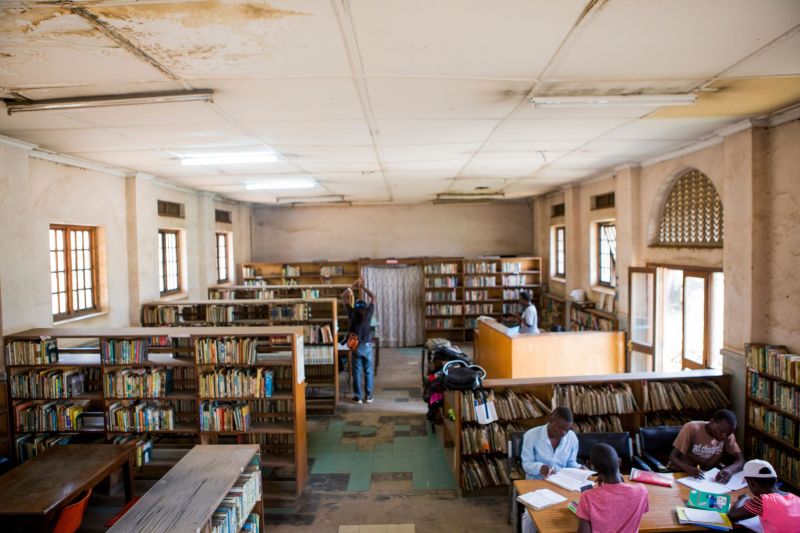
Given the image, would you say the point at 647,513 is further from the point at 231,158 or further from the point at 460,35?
the point at 231,158

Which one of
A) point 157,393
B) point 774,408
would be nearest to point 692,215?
point 774,408

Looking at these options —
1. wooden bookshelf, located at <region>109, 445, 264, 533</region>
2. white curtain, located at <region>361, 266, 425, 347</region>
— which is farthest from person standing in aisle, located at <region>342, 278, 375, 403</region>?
white curtain, located at <region>361, 266, 425, 347</region>

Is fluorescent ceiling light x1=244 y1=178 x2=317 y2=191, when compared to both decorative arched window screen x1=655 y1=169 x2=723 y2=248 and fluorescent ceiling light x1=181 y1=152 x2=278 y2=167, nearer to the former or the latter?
fluorescent ceiling light x1=181 y1=152 x2=278 y2=167

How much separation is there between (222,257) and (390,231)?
4467mm

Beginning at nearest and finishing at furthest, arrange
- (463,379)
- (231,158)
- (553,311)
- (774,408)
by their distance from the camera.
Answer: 1. (774,408)
2. (463,379)
3. (231,158)
4. (553,311)

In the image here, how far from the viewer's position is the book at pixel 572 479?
Result: 3.62 metres

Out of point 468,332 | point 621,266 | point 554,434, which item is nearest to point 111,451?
point 554,434

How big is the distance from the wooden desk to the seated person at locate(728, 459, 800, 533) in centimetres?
30

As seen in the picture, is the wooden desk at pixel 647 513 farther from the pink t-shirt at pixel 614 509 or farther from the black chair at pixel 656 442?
the black chair at pixel 656 442

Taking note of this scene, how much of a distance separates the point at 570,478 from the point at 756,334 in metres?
2.88

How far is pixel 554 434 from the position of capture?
4043mm

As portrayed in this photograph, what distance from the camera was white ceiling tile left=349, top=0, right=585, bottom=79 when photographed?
2418mm

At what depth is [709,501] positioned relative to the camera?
336 cm

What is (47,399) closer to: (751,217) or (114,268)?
(114,268)
